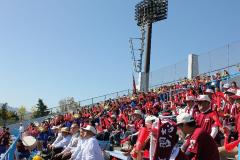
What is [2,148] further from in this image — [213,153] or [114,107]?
[213,153]

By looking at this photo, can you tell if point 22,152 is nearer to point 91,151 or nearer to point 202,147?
point 91,151

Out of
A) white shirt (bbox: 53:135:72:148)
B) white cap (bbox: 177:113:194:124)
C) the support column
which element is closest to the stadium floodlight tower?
the support column

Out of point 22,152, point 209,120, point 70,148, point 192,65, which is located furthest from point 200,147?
point 192,65

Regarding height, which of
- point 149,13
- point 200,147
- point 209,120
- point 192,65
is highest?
point 149,13

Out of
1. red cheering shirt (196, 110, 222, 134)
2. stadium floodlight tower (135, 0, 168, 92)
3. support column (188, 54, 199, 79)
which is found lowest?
red cheering shirt (196, 110, 222, 134)

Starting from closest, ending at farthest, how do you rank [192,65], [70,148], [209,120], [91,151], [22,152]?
1. [209,120]
2. [91,151]
3. [70,148]
4. [22,152]
5. [192,65]

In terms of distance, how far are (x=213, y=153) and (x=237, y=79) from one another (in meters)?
19.0

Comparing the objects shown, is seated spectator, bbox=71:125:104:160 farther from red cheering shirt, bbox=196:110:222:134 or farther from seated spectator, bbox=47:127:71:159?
seated spectator, bbox=47:127:71:159

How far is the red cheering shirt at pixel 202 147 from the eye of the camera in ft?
15.8

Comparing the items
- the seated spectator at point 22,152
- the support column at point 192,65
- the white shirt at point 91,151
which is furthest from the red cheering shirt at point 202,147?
the support column at point 192,65

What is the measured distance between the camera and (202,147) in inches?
190

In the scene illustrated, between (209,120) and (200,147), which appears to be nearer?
(200,147)

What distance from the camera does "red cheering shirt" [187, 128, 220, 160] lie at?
481 cm

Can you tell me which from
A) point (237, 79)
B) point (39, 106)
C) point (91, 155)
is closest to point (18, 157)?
point (91, 155)
